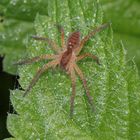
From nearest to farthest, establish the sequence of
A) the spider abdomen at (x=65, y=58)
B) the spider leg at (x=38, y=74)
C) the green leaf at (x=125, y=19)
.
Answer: the spider leg at (x=38, y=74), the spider abdomen at (x=65, y=58), the green leaf at (x=125, y=19)

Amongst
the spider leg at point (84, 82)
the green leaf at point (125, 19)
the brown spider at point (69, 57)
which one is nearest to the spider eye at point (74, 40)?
the brown spider at point (69, 57)

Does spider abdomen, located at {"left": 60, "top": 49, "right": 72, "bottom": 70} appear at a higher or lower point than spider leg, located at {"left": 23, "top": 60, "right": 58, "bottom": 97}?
higher

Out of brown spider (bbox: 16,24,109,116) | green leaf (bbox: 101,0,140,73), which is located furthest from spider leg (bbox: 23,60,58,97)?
green leaf (bbox: 101,0,140,73)

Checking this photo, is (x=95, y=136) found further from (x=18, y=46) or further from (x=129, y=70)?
(x=18, y=46)

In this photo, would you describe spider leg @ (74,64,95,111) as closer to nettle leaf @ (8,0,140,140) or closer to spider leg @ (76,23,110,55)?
nettle leaf @ (8,0,140,140)

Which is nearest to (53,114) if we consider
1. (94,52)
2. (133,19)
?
(94,52)

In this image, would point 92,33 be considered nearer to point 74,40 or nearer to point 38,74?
point 74,40

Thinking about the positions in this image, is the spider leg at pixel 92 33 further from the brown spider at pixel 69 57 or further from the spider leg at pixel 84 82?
the spider leg at pixel 84 82
